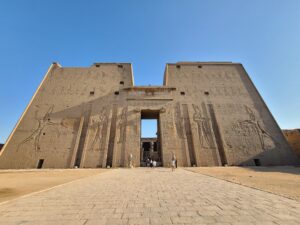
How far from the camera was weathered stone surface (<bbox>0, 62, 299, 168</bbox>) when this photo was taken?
15.9 meters

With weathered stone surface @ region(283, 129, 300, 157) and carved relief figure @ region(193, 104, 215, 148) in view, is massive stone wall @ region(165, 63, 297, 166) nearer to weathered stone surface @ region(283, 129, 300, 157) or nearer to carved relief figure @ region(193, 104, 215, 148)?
carved relief figure @ region(193, 104, 215, 148)

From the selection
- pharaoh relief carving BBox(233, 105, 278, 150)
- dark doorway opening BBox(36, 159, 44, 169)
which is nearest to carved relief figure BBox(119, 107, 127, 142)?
dark doorway opening BBox(36, 159, 44, 169)

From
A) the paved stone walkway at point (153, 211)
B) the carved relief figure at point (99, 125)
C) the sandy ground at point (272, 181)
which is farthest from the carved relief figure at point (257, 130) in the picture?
the paved stone walkway at point (153, 211)

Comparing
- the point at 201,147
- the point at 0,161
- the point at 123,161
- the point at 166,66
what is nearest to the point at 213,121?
the point at 201,147

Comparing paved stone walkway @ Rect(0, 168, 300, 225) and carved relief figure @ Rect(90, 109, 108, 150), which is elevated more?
carved relief figure @ Rect(90, 109, 108, 150)

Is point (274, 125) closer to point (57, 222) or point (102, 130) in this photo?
point (102, 130)

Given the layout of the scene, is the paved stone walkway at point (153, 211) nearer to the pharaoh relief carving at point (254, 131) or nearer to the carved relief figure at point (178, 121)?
the carved relief figure at point (178, 121)

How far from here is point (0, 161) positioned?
1550 centimetres

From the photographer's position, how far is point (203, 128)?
17516 millimetres

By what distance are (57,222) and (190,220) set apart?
78.1 inches

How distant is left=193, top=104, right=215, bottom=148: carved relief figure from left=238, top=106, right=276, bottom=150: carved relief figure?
162 inches

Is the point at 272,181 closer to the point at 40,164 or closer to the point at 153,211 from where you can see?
the point at 153,211

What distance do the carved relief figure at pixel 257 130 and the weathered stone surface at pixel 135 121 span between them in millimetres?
42

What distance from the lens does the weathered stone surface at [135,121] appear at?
15898 millimetres
